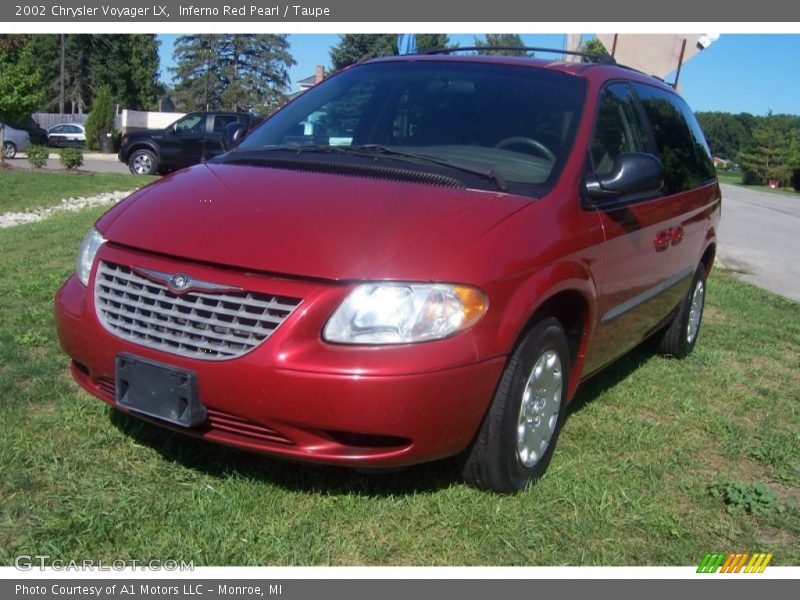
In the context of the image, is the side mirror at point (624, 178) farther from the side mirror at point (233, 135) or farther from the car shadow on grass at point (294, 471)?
the side mirror at point (233, 135)

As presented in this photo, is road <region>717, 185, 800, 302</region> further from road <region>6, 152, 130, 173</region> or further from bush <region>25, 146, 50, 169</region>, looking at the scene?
road <region>6, 152, 130, 173</region>

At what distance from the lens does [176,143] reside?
20500mm

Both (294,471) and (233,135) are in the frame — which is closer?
(294,471)

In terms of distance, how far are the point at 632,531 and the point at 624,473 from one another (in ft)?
1.62

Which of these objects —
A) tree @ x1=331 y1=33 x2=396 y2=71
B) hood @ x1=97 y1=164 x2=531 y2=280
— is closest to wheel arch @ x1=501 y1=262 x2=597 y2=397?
hood @ x1=97 y1=164 x2=531 y2=280

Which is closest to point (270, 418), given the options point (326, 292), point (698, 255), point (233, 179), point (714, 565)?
point (326, 292)

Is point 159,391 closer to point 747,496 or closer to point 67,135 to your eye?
point 747,496

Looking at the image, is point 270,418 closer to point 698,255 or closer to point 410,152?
point 410,152

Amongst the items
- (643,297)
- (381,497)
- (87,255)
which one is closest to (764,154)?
(643,297)

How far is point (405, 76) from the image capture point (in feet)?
13.8

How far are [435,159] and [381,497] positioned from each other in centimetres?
147

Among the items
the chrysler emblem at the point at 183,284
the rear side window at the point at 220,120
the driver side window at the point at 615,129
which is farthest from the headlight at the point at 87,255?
the rear side window at the point at 220,120

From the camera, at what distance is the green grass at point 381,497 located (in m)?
2.79

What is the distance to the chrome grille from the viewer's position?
268 cm
